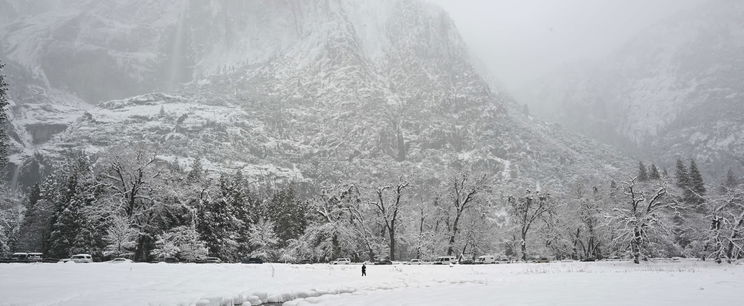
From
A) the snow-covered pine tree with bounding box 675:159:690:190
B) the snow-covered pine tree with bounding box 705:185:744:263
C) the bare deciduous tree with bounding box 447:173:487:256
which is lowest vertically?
the snow-covered pine tree with bounding box 705:185:744:263

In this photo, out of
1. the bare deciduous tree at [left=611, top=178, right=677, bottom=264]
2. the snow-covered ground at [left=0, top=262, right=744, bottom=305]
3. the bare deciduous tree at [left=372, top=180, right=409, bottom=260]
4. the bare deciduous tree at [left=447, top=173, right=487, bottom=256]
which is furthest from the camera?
the bare deciduous tree at [left=447, top=173, right=487, bottom=256]

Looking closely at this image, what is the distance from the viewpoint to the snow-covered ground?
16562 millimetres

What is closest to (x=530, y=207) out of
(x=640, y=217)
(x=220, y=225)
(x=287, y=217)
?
(x=640, y=217)

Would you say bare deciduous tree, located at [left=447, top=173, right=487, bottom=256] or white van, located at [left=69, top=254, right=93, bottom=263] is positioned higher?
bare deciduous tree, located at [left=447, top=173, right=487, bottom=256]

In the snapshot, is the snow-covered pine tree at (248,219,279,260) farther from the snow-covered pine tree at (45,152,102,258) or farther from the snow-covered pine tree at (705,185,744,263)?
the snow-covered pine tree at (705,185,744,263)

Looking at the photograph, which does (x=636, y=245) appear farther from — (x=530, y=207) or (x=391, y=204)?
(x=391, y=204)

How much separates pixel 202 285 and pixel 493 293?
46.1 ft

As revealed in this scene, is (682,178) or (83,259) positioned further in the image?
(682,178)

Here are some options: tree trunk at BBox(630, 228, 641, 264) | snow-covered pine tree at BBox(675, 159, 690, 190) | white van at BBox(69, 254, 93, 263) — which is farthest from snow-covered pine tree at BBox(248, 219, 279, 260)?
snow-covered pine tree at BBox(675, 159, 690, 190)

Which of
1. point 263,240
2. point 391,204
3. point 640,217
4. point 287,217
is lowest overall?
point 263,240

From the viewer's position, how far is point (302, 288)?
81.6ft

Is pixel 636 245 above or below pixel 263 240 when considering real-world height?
below

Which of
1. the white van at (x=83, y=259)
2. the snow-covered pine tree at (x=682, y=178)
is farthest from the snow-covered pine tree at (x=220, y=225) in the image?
the snow-covered pine tree at (x=682, y=178)

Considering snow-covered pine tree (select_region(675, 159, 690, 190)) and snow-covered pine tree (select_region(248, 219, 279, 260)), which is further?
snow-covered pine tree (select_region(675, 159, 690, 190))
